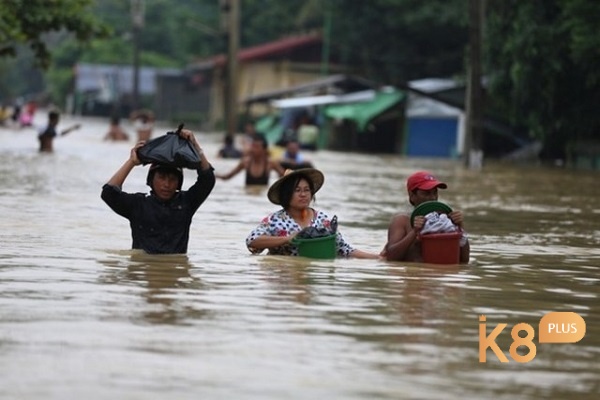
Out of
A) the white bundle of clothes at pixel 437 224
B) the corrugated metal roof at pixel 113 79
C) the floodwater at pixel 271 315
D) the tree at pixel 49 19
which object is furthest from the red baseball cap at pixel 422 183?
the corrugated metal roof at pixel 113 79

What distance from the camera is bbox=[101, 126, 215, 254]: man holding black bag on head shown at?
1175cm

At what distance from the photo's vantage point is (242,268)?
11.8 meters

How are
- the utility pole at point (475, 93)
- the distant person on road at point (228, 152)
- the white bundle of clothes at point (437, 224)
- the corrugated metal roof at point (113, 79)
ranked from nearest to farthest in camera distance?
the white bundle of clothes at point (437, 224), the utility pole at point (475, 93), the distant person on road at point (228, 152), the corrugated metal roof at point (113, 79)

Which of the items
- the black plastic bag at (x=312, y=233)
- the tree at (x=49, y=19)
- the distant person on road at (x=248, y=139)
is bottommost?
the black plastic bag at (x=312, y=233)

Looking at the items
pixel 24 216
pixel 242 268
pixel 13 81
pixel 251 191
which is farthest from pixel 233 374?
pixel 13 81

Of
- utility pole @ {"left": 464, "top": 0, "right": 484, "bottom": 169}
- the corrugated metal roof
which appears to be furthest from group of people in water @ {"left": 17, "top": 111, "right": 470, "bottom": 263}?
the corrugated metal roof

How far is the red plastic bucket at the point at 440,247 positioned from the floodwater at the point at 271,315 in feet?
0.51

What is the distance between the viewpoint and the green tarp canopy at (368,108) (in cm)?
5333

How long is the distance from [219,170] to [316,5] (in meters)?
43.0

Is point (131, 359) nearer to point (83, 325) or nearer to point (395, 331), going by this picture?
point (83, 325)

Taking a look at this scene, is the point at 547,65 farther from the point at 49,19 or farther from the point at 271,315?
the point at 271,315

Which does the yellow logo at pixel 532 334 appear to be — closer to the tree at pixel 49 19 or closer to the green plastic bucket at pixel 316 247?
the green plastic bucket at pixel 316 247

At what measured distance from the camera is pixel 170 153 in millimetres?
11727

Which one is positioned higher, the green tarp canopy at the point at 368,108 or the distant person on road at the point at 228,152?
the green tarp canopy at the point at 368,108
